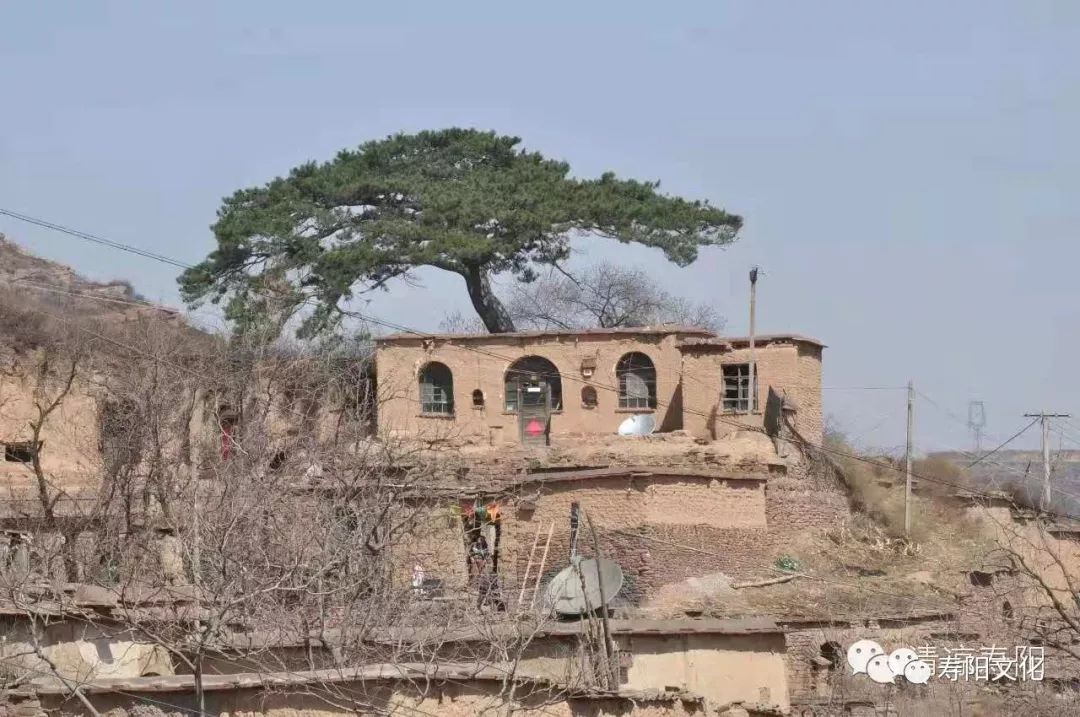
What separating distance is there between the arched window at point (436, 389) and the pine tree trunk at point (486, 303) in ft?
11.7

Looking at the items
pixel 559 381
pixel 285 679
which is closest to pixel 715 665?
pixel 285 679

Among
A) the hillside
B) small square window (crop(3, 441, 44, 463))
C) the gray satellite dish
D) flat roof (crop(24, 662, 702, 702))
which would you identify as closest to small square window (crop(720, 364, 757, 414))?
the gray satellite dish

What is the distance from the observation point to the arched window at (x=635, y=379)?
108ft

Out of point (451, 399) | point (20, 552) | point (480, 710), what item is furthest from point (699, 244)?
point (480, 710)

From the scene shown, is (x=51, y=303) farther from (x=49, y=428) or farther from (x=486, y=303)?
(x=486, y=303)

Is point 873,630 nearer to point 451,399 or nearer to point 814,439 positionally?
point 814,439

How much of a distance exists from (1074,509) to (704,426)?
59.6 ft

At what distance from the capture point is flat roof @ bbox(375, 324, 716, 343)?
107 ft

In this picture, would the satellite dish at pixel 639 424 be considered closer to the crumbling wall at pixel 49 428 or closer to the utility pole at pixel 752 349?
the utility pole at pixel 752 349

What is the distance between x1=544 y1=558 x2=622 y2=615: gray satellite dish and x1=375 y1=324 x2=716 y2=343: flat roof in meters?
12.2

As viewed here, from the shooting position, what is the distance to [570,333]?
109ft

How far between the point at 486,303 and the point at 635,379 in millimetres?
5886

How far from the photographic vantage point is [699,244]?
36312 millimetres

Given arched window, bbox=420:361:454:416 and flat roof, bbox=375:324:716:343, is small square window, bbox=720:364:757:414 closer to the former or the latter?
flat roof, bbox=375:324:716:343
